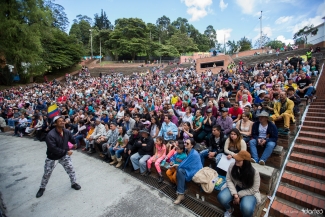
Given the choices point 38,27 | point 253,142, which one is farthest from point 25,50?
point 253,142

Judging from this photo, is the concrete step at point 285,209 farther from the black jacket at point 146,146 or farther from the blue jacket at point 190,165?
the black jacket at point 146,146

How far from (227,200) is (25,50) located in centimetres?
2216

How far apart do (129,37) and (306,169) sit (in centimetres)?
4247

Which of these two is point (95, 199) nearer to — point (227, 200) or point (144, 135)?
point (144, 135)

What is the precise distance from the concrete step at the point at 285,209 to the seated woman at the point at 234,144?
113 cm

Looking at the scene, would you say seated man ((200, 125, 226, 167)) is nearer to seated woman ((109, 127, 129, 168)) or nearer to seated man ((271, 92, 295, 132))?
seated man ((271, 92, 295, 132))

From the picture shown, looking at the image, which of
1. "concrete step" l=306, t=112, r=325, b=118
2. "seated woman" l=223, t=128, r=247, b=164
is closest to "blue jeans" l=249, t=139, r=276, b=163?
"seated woman" l=223, t=128, r=247, b=164

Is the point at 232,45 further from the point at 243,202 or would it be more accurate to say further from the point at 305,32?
the point at 243,202

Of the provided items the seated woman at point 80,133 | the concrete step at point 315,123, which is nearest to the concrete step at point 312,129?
the concrete step at point 315,123

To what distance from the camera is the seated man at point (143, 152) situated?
4801mm

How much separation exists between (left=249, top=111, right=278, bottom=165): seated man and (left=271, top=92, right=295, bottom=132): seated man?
2.74ft

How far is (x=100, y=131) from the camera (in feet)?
22.1

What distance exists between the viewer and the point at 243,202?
8.95 feet

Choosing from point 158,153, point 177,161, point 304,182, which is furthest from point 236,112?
point 158,153
